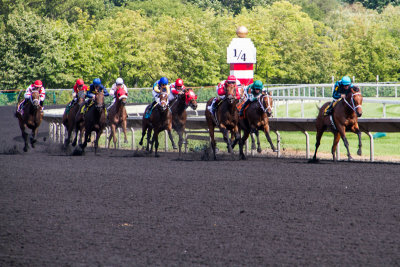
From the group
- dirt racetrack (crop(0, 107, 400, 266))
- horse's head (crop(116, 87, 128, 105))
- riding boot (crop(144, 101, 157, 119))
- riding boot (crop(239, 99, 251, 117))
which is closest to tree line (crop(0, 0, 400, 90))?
horse's head (crop(116, 87, 128, 105))

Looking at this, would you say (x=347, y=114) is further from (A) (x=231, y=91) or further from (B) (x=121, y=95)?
(B) (x=121, y=95)

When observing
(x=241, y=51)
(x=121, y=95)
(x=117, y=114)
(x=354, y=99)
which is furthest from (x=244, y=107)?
(x=117, y=114)

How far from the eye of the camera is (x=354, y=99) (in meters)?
12.2

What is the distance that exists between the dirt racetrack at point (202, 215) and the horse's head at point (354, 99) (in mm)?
941

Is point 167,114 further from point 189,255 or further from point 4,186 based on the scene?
point 189,255

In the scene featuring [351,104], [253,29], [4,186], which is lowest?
[4,186]

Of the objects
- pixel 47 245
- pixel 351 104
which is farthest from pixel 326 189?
pixel 47 245

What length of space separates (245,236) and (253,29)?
155 feet

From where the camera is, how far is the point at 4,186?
32.7ft

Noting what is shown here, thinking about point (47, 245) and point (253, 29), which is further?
point (253, 29)

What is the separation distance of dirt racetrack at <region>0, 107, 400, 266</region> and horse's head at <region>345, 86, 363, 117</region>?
941 mm

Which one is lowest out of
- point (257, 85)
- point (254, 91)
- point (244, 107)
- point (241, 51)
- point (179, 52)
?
point (244, 107)

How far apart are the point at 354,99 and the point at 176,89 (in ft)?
15.4

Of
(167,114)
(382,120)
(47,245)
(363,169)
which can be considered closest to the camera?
(47,245)
